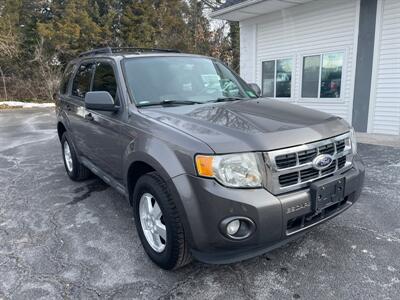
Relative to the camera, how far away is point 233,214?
2.13 meters

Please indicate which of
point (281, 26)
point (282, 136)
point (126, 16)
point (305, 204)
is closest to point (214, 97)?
point (282, 136)

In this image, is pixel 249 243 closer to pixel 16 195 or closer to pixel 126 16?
pixel 16 195

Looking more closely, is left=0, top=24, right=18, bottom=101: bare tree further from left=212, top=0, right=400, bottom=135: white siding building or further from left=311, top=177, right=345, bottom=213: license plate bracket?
left=311, top=177, right=345, bottom=213: license plate bracket

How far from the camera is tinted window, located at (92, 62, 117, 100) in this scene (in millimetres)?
3420

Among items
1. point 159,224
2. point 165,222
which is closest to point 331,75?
point 159,224

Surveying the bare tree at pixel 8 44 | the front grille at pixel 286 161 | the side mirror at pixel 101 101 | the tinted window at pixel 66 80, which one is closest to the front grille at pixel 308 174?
the front grille at pixel 286 161

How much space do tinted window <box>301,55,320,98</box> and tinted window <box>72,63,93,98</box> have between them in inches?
273

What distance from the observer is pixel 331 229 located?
3.36m

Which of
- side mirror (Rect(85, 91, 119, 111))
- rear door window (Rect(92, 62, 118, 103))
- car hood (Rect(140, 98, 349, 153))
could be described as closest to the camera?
car hood (Rect(140, 98, 349, 153))

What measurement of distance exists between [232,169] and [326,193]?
0.76 m

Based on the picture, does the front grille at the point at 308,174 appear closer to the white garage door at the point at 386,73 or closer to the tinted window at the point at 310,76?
the white garage door at the point at 386,73

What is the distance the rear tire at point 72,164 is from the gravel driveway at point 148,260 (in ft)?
1.53

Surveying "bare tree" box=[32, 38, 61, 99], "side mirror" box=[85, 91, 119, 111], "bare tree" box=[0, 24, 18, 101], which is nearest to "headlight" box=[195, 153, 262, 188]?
"side mirror" box=[85, 91, 119, 111]

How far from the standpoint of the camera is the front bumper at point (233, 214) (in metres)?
2.13
